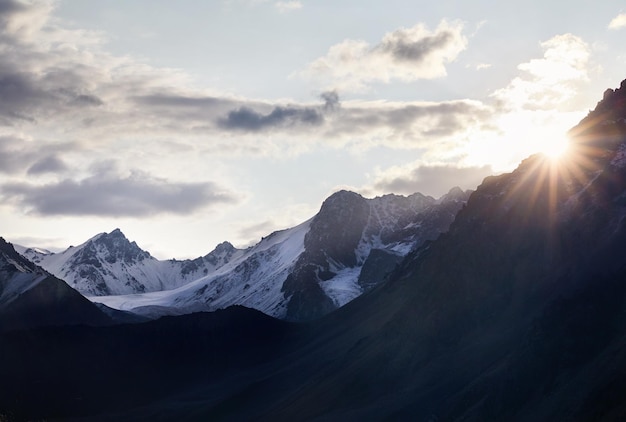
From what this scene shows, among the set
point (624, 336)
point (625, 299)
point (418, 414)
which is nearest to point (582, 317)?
point (625, 299)

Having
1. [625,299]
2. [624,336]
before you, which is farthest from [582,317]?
[624,336]

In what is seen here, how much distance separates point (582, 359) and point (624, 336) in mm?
11227

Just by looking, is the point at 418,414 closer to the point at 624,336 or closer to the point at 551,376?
the point at 551,376

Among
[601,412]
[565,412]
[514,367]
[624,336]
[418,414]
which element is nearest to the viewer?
[601,412]

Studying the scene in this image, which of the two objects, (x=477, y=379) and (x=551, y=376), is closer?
(x=551, y=376)

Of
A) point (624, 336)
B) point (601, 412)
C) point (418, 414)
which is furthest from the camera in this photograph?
point (418, 414)

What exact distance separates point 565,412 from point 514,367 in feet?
93.0

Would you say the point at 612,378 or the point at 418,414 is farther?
the point at 418,414

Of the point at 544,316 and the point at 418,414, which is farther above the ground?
the point at 544,316

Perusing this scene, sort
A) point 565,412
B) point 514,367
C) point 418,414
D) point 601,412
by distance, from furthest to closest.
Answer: point 418,414 < point 514,367 < point 565,412 < point 601,412

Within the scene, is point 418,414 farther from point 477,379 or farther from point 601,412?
point 601,412

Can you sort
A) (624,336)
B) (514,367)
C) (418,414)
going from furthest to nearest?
(418,414) < (514,367) < (624,336)

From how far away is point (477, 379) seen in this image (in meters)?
194

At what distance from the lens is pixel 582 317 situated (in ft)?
629
